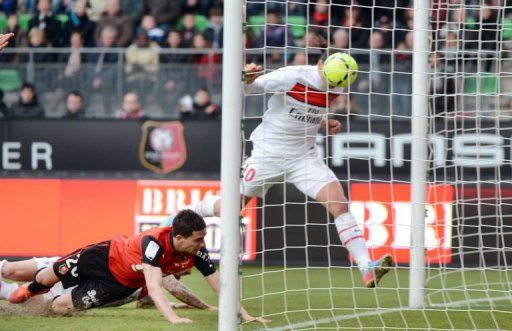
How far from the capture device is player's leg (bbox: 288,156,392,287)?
8.87 metres

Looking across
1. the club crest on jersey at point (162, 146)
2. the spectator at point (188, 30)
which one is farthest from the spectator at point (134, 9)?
the club crest on jersey at point (162, 146)

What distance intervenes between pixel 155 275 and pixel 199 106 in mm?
6454

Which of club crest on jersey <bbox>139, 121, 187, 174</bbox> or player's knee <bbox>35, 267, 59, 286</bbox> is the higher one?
club crest on jersey <bbox>139, 121, 187, 174</bbox>

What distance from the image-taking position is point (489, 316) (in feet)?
27.8

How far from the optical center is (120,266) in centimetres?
789

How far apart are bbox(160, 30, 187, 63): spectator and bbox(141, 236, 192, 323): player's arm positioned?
270 inches

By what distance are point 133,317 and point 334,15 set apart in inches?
261

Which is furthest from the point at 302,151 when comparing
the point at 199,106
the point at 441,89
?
the point at 199,106

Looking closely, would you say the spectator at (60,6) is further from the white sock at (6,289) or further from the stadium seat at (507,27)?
the white sock at (6,289)

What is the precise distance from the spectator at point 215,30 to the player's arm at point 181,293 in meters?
6.85

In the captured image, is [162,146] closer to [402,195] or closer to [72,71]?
[72,71]

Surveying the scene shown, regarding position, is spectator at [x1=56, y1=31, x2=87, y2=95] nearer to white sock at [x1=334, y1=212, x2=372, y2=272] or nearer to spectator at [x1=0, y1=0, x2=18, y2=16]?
spectator at [x1=0, y1=0, x2=18, y2=16]

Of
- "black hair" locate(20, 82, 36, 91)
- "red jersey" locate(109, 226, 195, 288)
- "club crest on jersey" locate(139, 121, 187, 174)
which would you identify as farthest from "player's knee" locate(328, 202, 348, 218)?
"black hair" locate(20, 82, 36, 91)

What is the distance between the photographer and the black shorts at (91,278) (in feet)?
26.0
